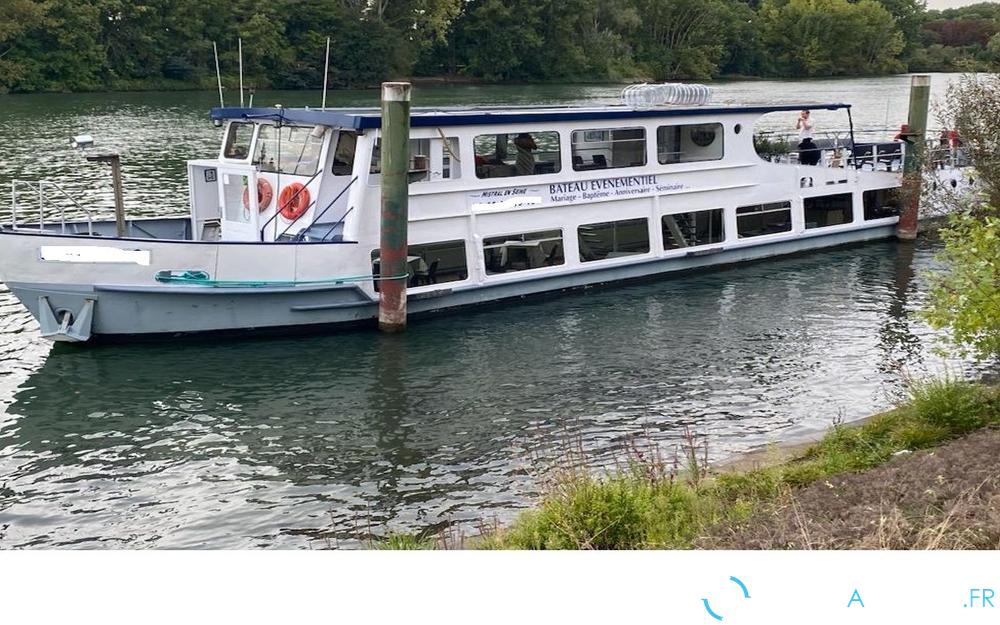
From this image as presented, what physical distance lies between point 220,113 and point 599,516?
44.2ft

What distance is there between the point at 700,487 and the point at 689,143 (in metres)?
13.7

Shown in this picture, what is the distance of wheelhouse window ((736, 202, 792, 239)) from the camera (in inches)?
912

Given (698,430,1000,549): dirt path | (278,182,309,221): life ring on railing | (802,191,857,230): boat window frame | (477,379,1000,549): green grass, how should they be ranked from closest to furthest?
1. (698,430,1000,549): dirt path
2. (477,379,1000,549): green grass
3. (278,182,309,221): life ring on railing
4. (802,191,857,230): boat window frame

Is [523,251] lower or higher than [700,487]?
higher

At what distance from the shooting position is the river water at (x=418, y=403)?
446 inches

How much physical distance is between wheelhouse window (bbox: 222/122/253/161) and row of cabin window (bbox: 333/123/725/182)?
2.29 m

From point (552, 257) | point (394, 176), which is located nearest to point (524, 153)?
point (552, 257)

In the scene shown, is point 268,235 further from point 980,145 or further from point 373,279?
point 980,145

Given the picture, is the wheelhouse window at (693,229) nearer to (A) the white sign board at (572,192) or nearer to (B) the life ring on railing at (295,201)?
(A) the white sign board at (572,192)

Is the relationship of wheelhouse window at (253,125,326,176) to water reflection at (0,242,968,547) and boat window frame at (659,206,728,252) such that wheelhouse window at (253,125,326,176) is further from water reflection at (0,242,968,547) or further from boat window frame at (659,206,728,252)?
boat window frame at (659,206,728,252)

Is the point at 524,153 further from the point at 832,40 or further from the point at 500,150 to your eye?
the point at 832,40

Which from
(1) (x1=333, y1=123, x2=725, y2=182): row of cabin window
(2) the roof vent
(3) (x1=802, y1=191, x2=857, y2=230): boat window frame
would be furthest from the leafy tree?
(1) (x1=333, y1=123, x2=725, y2=182): row of cabin window

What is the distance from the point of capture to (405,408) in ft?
47.7

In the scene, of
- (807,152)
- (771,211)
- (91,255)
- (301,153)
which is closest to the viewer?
(91,255)
